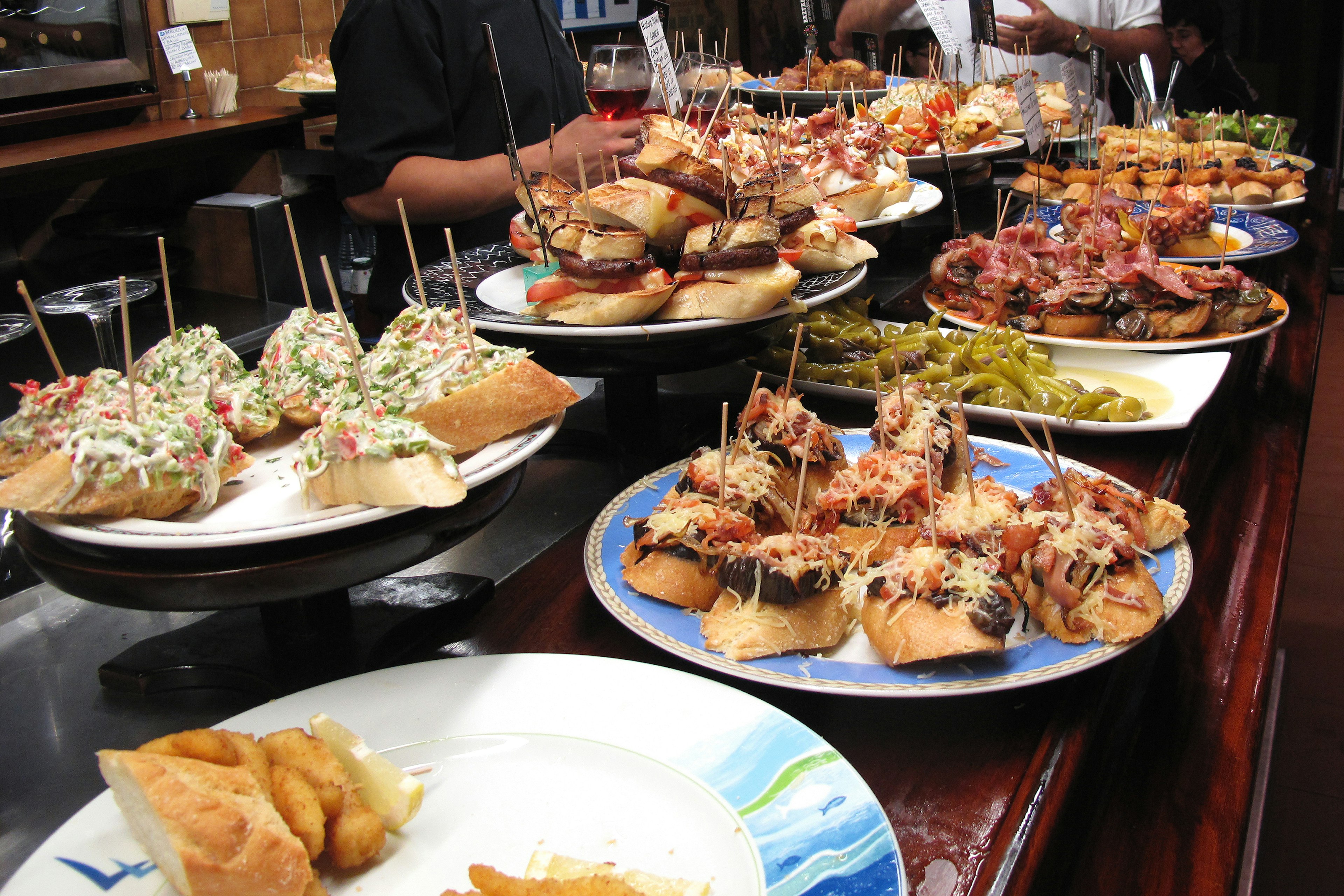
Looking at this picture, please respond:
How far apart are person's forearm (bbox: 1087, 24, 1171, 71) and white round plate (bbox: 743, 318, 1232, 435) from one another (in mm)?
4662

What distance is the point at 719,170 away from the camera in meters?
1.77

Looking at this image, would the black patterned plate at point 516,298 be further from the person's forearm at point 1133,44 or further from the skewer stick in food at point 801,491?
the person's forearm at point 1133,44

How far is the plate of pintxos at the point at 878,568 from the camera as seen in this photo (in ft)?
3.57

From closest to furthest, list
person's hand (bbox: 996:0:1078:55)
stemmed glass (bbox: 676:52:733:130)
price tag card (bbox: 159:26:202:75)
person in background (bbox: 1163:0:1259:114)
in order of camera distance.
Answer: stemmed glass (bbox: 676:52:733:130) → price tag card (bbox: 159:26:202:75) → person's hand (bbox: 996:0:1078:55) → person in background (bbox: 1163:0:1259:114)

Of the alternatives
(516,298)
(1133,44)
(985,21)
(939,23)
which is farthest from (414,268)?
(1133,44)

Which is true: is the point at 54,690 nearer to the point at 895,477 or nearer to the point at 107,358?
the point at 895,477

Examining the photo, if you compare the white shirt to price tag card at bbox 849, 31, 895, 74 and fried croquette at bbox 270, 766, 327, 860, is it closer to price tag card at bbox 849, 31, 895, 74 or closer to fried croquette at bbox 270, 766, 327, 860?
price tag card at bbox 849, 31, 895, 74

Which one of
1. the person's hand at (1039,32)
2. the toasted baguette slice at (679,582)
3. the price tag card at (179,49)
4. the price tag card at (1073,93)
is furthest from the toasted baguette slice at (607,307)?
the person's hand at (1039,32)

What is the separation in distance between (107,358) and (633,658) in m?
1.83

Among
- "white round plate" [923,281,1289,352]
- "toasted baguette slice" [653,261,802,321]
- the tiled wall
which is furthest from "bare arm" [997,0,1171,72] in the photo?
"toasted baguette slice" [653,261,802,321]

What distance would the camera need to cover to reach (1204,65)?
283 inches

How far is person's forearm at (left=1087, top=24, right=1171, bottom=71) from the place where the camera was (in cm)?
627

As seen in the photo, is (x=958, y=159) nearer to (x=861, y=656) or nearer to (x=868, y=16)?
(x=861, y=656)

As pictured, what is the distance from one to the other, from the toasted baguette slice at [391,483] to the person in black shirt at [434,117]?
5.47ft
